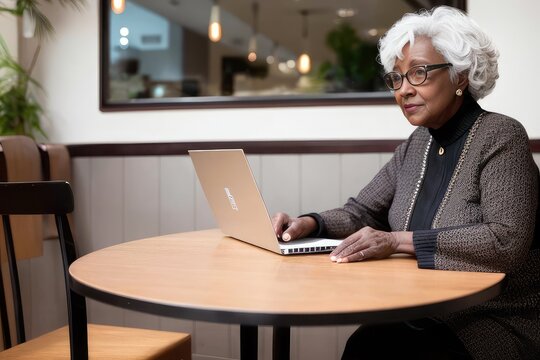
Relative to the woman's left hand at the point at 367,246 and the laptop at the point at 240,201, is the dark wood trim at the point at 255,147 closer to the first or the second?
the laptop at the point at 240,201

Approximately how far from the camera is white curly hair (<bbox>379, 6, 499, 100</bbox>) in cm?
178

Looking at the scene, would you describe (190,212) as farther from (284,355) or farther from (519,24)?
(519,24)

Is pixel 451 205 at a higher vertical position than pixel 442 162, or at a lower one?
lower

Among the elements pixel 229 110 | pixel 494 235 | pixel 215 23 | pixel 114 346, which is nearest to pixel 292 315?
pixel 494 235

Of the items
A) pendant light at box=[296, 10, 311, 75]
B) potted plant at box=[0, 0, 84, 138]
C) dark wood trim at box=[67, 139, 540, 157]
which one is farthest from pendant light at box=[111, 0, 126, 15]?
pendant light at box=[296, 10, 311, 75]

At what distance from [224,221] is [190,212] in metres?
1.04

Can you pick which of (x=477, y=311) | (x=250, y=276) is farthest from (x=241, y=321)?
(x=477, y=311)

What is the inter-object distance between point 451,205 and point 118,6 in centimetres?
201

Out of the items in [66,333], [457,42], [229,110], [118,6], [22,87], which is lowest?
[66,333]

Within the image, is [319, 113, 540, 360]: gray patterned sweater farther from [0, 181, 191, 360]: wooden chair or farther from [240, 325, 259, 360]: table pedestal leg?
[0, 181, 191, 360]: wooden chair

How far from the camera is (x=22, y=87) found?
3053 millimetres

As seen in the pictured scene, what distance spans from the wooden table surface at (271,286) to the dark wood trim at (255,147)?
1.10 metres

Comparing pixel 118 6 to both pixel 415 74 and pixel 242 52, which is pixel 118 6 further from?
pixel 415 74

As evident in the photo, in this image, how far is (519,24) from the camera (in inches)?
100
